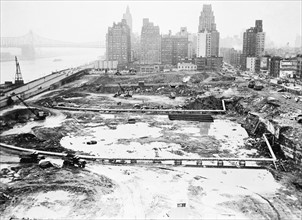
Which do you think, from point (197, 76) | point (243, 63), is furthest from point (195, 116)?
point (243, 63)

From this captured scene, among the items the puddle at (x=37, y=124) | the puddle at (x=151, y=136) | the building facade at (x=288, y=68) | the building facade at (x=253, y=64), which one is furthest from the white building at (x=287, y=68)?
the puddle at (x=37, y=124)

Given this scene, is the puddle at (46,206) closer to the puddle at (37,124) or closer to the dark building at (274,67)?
the puddle at (37,124)

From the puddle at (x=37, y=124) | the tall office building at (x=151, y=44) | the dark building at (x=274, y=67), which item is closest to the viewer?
the puddle at (x=37, y=124)

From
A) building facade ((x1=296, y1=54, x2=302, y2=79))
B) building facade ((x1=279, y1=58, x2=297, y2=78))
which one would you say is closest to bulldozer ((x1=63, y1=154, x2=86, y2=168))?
building facade ((x1=296, y1=54, x2=302, y2=79))

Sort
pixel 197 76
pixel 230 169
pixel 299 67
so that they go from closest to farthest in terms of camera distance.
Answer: pixel 230 169 → pixel 299 67 → pixel 197 76

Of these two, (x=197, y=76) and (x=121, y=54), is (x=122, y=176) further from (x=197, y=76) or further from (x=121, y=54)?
(x=121, y=54)

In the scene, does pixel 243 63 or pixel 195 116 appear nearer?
pixel 195 116
